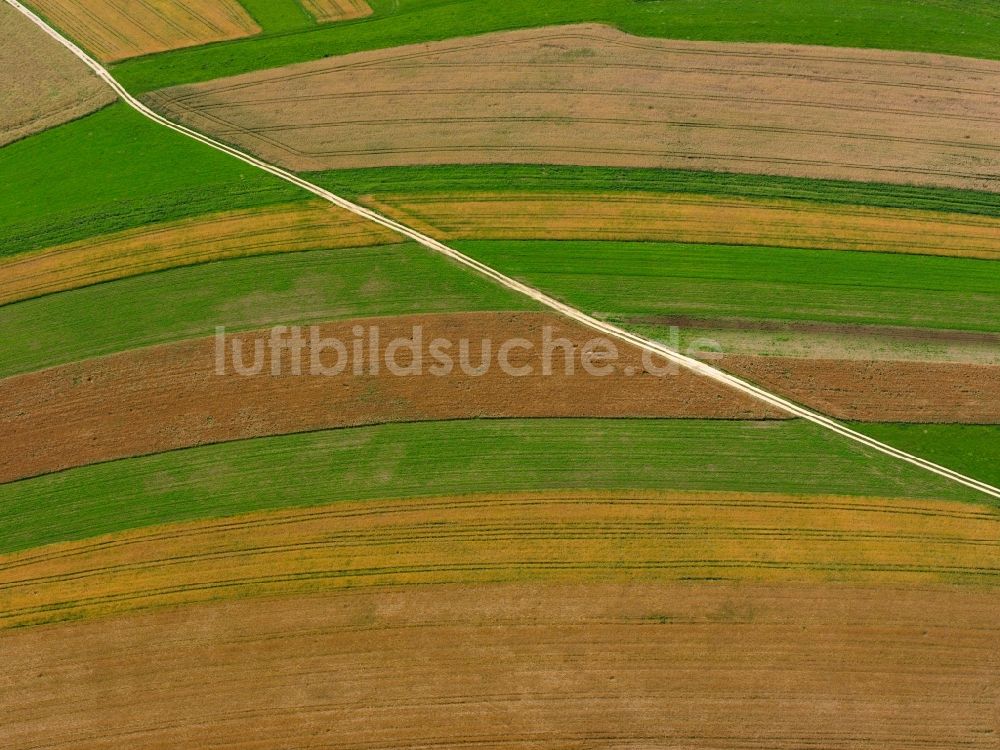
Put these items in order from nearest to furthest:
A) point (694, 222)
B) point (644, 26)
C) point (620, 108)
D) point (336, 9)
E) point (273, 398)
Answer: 1. point (273, 398)
2. point (694, 222)
3. point (620, 108)
4. point (644, 26)
5. point (336, 9)

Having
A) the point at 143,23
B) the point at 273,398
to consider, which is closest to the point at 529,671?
the point at 273,398

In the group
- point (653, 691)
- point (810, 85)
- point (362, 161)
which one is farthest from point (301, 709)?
point (810, 85)

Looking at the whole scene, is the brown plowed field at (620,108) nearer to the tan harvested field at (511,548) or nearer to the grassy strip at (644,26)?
the grassy strip at (644,26)

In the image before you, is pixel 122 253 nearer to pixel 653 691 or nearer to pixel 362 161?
pixel 362 161

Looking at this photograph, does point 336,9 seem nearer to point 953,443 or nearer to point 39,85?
point 39,85

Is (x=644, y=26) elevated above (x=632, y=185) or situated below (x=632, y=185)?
above

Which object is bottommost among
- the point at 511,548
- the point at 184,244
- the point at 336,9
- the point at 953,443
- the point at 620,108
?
the point at 511,548

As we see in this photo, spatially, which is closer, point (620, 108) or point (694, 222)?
point (694, 222)
